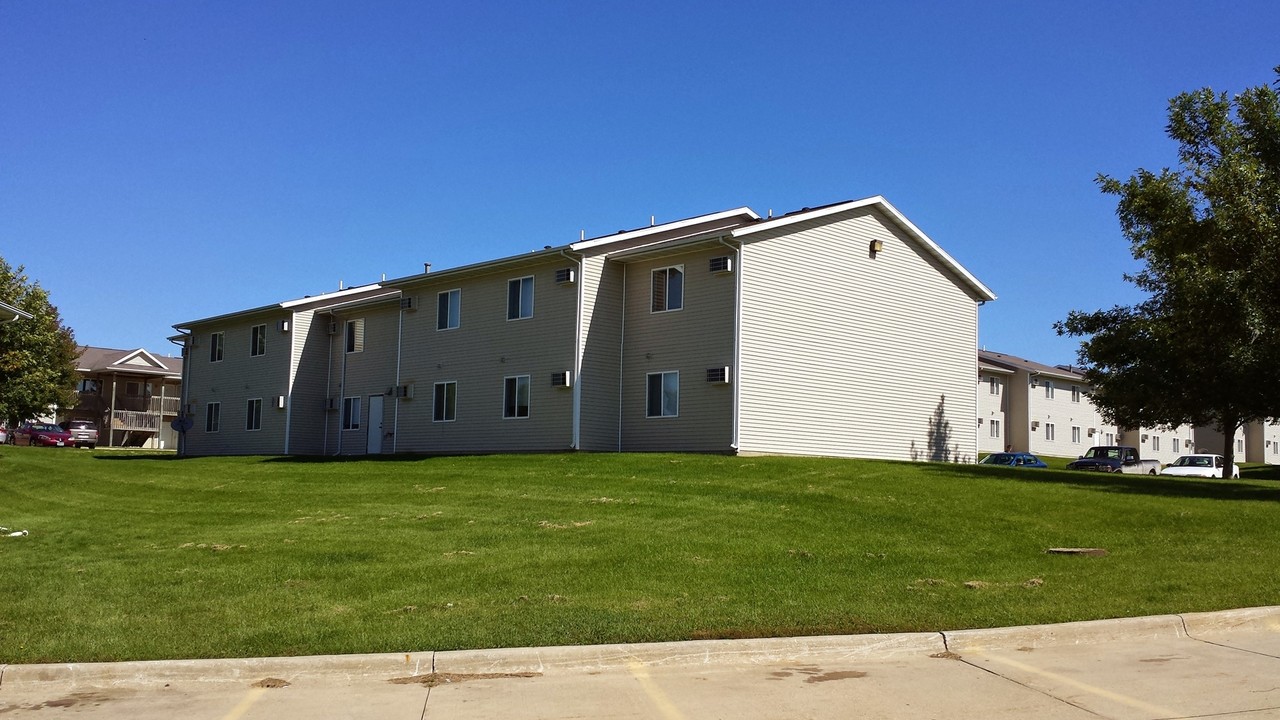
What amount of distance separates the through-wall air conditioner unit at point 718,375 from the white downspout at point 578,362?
3.54 metres

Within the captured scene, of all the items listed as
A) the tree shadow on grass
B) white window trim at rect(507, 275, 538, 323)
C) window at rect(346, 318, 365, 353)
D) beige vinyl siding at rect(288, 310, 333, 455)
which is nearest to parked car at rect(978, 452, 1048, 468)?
the tree shadow on grass

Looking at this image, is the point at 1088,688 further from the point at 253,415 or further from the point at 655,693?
the point at 253,415

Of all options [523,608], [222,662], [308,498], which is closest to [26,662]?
[222,662]

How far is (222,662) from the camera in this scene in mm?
7426

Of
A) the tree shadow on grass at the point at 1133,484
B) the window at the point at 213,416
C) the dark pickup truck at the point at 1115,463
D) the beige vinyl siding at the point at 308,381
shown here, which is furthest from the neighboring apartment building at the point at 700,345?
the dark pickup truck at the point at 1115,463

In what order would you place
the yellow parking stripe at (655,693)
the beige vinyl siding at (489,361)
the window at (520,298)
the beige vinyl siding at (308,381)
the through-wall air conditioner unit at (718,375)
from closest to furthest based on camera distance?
the yellow parking stripe at (655,693), the through-wall air conditioner unit at (718,375), the beige vinyl siding at (489,361), the window at (520,298), the beige vinyl siding at (308,381)

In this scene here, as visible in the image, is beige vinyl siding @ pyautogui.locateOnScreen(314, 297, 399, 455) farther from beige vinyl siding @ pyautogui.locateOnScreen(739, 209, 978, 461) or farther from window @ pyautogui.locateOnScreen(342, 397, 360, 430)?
beige vinyl siding @ pyautogui.locateOnScreen(739, 209, 978, 461)

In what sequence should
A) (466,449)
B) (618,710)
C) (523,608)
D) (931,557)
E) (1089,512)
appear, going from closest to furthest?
1. (618,710)
2. (523,608)
3. (931,557)
4. (1089,512)
5. (466,449)

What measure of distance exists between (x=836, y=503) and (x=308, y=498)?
31.5 ft

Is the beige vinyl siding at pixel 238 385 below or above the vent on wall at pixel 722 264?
below

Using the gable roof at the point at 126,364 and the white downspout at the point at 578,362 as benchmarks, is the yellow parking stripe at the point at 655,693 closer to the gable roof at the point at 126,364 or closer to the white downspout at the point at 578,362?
the white downspout at the point at 578,362

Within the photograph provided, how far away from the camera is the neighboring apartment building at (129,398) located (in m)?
60.2

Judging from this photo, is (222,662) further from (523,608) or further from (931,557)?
(931,557)

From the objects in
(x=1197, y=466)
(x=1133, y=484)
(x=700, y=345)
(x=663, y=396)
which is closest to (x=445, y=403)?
(x=663, y=396)
